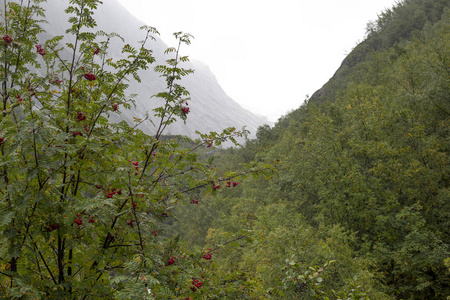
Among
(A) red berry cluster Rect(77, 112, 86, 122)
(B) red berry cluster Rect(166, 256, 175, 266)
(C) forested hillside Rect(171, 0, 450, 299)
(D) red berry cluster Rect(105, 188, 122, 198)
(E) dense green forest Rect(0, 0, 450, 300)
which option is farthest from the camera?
(C) forested hillside Rect(171, 0, 450, 299)

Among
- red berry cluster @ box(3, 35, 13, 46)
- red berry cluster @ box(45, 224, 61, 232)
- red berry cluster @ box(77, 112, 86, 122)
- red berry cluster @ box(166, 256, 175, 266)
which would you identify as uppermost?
red berry cluster @ box(3, 35, 13, 46)

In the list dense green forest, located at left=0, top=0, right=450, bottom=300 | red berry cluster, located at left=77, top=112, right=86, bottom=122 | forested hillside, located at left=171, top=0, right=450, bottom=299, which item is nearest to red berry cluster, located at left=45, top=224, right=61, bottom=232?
A: dense green forest, located at left=0, top=0, right=450, bottom=300

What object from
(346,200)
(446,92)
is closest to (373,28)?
(446,92)

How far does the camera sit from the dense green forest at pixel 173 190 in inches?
117

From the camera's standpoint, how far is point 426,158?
14.6m

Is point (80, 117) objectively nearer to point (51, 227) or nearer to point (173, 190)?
point (51, 227)

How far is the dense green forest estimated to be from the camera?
9.75 ft

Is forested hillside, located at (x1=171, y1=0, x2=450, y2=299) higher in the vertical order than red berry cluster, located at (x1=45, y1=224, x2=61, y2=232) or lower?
lower

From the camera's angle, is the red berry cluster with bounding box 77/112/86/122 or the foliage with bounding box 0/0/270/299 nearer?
the foliage with bounding box 0/0/270/299

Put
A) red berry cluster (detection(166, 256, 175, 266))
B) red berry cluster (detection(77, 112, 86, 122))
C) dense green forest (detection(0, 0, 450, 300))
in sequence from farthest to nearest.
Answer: red berry cluster (detection(77, 112, 86, 122)) → red berry cluster (detection(166, 256, 175, 266)) → dense green forest (detection(0, 0, 450, 300))

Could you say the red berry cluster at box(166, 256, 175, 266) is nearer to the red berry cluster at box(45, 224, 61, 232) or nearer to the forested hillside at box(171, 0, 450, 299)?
the red berry cluster at box(45, 224, 61, 232)

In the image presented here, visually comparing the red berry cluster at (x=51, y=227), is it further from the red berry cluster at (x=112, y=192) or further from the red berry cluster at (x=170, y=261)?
the red berry cluster at (x=170, y=261)

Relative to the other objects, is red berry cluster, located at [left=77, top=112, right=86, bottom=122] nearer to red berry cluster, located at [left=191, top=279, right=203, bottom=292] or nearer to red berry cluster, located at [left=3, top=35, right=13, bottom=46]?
red berry cluster, located at [left=3, top=35, right=13, bottom=46]

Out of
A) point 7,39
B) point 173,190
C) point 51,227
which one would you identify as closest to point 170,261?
point 173,190
